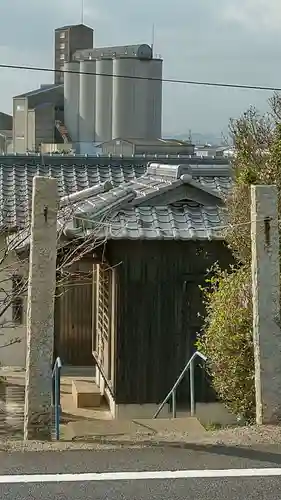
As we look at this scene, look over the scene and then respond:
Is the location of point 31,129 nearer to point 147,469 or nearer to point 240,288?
point 240,288

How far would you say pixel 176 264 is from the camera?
40.1 ft

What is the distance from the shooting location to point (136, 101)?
5778cm

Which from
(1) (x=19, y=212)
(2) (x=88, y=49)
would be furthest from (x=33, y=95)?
(1) (x=19, y=212)

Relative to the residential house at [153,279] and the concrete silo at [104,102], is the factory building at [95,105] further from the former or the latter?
the residential house at [153,279]

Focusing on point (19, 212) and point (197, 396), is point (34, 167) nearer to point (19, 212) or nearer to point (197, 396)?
point (19, 212)

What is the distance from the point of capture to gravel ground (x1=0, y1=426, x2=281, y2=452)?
7000 millimetres

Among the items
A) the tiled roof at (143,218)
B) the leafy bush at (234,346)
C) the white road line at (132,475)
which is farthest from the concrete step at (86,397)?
the white road line at (132,475)

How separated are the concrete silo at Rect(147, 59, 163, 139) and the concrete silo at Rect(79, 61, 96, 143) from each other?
458 centimetres

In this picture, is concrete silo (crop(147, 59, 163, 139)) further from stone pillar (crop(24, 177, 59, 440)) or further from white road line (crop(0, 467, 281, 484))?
white road line (crop(0, 467, 281, 484))

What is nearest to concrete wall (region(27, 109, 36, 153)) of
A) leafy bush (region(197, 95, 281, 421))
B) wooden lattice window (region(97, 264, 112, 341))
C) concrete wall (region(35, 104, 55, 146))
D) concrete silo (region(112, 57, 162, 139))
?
concrete wall (region(35, 104, 55, 146))

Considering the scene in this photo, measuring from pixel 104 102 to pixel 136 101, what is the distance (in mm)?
3019

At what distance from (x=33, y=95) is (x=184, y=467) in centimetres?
5692

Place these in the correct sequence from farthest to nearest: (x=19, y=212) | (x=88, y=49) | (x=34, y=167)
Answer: (x=88, y=49) → (x=34, y=167) → (x=19, y=212)

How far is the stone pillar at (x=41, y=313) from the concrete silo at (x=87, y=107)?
5266 centimetres
